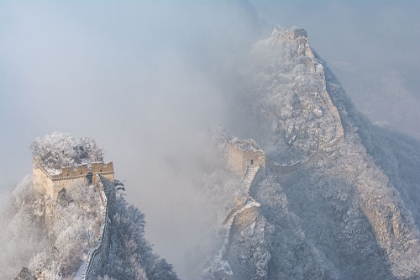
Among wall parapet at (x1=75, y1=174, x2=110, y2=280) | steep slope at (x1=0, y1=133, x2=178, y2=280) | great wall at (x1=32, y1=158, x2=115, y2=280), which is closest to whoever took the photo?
Answer: wall parapet at (x1=75, y1=174, x2=110, y2=280)

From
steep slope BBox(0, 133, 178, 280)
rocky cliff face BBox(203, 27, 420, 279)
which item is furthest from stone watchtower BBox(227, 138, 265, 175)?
steep slope BBox(0, 133, 178, 280)

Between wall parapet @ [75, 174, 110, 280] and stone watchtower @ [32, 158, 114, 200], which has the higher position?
stone watchtower @ [32, 158, 114, 200]

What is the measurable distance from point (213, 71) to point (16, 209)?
43489 millimetres

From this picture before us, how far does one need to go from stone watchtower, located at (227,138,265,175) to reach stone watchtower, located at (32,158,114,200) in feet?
63.9

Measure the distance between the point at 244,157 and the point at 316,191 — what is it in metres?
10.2

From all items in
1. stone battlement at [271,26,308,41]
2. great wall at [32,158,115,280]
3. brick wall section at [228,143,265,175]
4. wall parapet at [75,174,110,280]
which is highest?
stone battlement at [271,26,308,41]

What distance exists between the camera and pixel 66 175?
76.7 feet

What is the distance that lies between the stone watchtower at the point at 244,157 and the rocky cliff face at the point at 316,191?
1.52 metres

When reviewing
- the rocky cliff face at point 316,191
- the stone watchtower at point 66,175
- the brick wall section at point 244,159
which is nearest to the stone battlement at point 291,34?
the rocky cliff face at point 316,191

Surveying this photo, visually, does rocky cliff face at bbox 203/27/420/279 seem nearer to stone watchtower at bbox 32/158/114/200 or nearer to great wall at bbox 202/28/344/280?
great wall at bbox 202/28/344/280

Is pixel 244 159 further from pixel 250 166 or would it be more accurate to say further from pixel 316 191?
pixel 316 191

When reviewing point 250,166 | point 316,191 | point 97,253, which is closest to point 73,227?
point 97,253

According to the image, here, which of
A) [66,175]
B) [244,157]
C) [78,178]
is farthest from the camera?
[244,157]

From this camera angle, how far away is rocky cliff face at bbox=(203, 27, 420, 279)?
3841 centimetres
